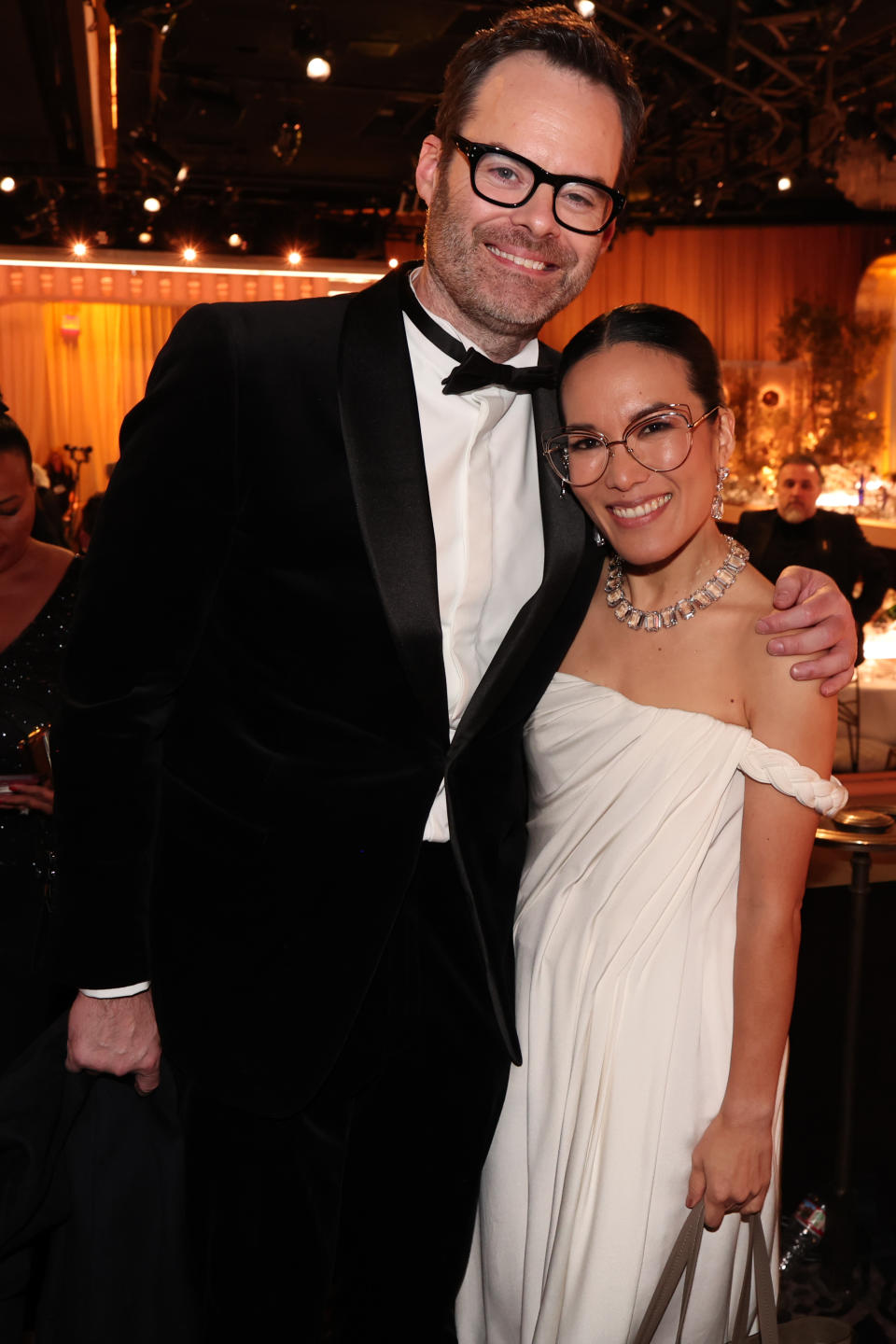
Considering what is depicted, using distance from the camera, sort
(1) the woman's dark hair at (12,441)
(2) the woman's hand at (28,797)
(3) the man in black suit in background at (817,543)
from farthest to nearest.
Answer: (3) the man in black suit in background at (817,543) < (1) the woman's dark hair at (12,441) < (2) the woman's hand at (28,797)

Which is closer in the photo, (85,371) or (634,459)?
(634,459)

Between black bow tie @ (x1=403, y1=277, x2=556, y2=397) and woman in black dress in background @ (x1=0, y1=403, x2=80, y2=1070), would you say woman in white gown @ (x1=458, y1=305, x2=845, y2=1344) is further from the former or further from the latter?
woman in black dress in background @ (x1=0, y1=403, x2=80, y2=1070)

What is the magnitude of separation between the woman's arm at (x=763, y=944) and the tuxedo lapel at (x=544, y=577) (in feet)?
0.99

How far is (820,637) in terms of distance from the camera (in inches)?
58.9

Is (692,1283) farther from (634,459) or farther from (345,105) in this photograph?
(345,105)

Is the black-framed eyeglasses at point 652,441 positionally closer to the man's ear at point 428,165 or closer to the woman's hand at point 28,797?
the man's ear at point 428,165

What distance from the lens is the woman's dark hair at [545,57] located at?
153cm

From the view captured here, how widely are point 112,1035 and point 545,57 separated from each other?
1409 mm

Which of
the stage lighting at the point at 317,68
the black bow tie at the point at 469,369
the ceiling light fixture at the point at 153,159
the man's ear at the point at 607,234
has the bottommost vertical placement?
the black bow tie at the point at 469,369

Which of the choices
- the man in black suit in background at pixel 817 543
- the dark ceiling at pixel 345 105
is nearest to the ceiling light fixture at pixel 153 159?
the dark ceiling at pixel 345 105

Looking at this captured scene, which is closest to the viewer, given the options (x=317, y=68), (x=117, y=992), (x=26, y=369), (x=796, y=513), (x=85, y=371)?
(x=117, y=992)

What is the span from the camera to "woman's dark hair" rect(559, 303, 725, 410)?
1.60 meters

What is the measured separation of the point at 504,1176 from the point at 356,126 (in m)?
9.57

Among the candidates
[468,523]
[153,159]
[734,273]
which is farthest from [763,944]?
[734,273]
